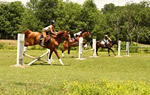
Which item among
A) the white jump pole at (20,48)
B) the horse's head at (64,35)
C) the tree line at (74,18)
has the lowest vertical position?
the white jump pole at (20,48)

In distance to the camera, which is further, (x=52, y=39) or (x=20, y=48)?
(x=52, y=39)

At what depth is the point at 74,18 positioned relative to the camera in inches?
2766

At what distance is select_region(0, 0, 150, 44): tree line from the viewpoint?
6838 cm

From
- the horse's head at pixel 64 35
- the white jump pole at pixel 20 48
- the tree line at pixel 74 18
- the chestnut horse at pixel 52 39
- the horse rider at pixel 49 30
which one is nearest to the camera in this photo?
the white jump pole at pixel 20 48

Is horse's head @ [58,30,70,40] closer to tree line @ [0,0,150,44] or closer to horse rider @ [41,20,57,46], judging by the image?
horse rider @ [41,20,57,46]

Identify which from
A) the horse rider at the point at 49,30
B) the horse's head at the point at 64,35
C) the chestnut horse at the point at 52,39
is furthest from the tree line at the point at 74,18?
the horse rider at the point at 49,30

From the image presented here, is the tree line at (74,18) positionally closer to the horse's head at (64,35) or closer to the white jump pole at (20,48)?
the horse's head at (64,35)

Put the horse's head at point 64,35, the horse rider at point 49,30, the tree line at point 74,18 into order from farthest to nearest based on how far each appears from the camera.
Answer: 1. the tree line at point 74,18
2. the horse's head at point 64,35
3. the horse rider at point 49,30

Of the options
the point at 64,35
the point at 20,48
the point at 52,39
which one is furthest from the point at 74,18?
the point at 20,48

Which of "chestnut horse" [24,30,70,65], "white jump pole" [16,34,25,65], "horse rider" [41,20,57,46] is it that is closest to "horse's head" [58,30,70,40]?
"chestnut horse" [24,30,70,65]

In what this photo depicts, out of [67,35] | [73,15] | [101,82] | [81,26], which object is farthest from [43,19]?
[101,82]

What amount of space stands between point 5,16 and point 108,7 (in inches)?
2640

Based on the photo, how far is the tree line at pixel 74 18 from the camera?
68.4 meters

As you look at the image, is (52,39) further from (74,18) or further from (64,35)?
(74,18)
